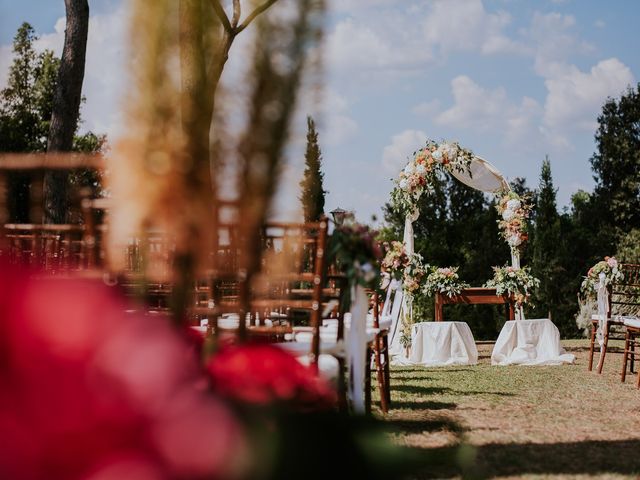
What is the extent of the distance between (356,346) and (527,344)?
656 centimetres

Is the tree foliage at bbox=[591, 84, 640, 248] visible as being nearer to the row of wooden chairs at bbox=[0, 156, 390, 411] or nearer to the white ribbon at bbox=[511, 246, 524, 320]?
the white ribbon at bbox=[511, 246, 524, 320]

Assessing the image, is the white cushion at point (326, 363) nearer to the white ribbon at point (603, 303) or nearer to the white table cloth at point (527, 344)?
the white ribbon at point (603, 303)

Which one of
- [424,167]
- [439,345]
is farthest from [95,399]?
[424,167]

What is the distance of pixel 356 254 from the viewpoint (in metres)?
3.68

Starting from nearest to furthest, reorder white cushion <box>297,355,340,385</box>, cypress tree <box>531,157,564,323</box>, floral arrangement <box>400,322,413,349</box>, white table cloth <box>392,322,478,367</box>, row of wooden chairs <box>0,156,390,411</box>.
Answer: row of wooden chairs <box>0,156,390,411</box> → white cushion <box>297,355,340,385</box> → white table cloth <box>392,322,478,367</box> → floral arrangement <box>400,322,413,349</box> → cypress tree <box>531,157,564,323</box>

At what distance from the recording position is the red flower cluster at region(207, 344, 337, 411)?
21.2 inches

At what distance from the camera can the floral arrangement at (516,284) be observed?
404 inches

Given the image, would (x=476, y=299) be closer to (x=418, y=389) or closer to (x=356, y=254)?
(x=418, y=389)

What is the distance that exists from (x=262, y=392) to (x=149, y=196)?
168 mm

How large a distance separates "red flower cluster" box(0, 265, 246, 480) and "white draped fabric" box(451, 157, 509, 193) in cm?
1103

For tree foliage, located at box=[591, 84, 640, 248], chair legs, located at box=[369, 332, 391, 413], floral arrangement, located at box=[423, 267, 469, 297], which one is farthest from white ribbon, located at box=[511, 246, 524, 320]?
tree foliage, located at box=[591, 84, 640, 248]

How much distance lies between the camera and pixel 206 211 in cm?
56

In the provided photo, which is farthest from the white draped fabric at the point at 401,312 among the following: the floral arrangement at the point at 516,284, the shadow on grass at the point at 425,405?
the shadow on grass at the point at 425,405

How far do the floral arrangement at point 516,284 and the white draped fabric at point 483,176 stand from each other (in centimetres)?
157
